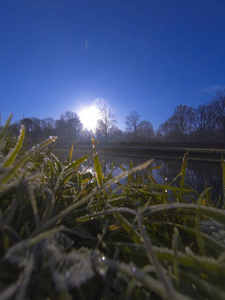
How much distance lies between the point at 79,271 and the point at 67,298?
0.14 ft

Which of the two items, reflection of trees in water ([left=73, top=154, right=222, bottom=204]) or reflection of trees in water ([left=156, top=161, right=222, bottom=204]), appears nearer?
reflection of trees in water ([left=73, top=154, right=222, bottom=204])

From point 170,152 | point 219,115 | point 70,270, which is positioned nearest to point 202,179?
point 70,270

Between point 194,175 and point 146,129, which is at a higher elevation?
point 146,129

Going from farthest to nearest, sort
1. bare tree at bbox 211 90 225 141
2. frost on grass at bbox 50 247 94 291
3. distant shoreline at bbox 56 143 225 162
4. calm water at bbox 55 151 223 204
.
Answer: bare tree at bbox 211 90 225 141 < distant shoreline at bbox 56 143 225 162 < calm water at bbox 55 151 223 204 < frost on grass at bbox 50 247 94 291

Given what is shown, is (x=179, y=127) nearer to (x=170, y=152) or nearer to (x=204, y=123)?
(x=204, y=123)

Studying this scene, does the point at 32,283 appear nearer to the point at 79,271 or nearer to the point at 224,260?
the point at 79,271

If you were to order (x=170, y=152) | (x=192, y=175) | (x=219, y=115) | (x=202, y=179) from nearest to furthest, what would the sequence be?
(x=202, y=179), (x=192, y=175), (x=170, y=152), (x=219, y=115)

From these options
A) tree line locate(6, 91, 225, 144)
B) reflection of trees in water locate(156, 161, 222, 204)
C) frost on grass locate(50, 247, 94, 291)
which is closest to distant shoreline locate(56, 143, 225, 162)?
reflection of trees in water locate(156, 161, 222, 204)

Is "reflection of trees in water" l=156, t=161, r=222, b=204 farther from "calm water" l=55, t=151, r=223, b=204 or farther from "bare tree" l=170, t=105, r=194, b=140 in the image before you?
"bare tree" l=170, t=105, r=194, b=140

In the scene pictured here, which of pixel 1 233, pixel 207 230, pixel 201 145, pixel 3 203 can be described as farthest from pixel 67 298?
pixel 201 145

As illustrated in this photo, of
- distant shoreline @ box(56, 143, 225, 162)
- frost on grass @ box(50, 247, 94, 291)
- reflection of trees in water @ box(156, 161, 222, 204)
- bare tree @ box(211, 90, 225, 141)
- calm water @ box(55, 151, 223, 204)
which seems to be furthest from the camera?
bare tree @ box(211, 90, 225, 141)

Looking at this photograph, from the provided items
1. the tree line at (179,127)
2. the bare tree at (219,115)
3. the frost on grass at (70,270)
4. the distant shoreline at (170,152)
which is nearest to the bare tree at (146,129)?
the tree line at (179,127)

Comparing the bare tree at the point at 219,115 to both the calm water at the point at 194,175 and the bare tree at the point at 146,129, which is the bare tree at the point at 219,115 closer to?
the bare tree at the point at 146,129

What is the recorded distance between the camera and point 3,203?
428 millimetres
